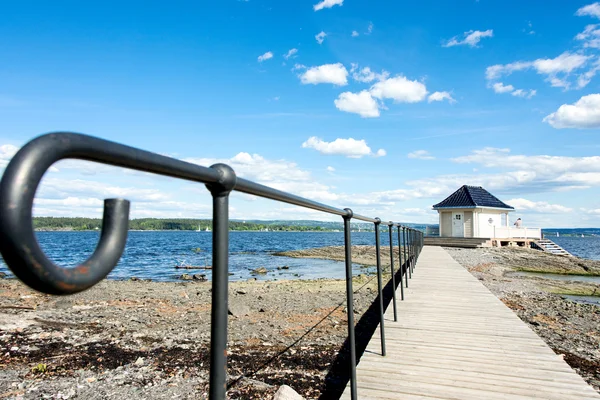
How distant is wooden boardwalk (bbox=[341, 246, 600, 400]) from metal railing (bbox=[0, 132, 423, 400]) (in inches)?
A: 85.9

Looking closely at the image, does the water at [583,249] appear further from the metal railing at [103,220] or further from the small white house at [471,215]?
the metal railing at [103,220]

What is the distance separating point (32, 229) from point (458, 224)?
3196cm

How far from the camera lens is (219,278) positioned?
928 mm

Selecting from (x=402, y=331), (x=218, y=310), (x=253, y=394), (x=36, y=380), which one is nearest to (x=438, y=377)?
(x=402, y=331)

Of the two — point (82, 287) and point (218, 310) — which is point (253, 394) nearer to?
point (218, 310)

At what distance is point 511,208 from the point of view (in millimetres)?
32531

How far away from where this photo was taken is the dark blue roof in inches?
1173

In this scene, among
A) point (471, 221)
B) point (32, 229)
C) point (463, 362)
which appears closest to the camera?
point (32, 229)

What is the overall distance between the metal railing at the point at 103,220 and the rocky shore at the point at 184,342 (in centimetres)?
345

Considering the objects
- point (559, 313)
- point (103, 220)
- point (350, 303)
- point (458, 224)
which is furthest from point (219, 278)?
point (458, 224)

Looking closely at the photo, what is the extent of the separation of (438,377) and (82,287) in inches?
123

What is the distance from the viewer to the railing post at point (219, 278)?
93cm

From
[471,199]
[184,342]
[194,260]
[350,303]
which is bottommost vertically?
[194,260]

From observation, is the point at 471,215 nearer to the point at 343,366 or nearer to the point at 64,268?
the point at 343,366
